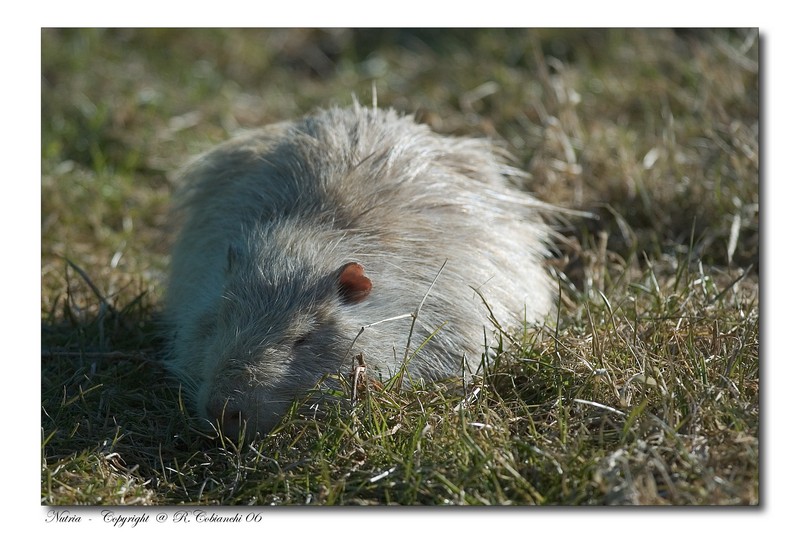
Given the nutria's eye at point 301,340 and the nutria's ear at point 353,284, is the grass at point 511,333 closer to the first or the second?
the nutria's eye at point 301,340

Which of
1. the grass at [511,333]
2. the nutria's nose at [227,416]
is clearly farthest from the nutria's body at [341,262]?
the grass at [511,333]

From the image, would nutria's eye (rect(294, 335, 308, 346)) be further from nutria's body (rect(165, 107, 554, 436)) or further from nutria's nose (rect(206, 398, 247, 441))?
nutria's nose (rect(206, 398, 247, 441))

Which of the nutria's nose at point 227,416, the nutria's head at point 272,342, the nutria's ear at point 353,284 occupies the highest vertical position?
the nutria's ear at point 353,284

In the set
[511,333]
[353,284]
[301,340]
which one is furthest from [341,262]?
[511,333]

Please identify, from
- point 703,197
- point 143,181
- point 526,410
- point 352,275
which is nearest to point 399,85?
point 143,181

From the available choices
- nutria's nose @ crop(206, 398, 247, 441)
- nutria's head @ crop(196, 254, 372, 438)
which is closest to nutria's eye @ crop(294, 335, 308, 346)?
nutria's head @ crop(196, 254, 372, 438)

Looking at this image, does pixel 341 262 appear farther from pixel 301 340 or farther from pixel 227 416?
pixel 227 416

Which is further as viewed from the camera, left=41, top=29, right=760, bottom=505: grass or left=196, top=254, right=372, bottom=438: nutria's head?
left=196, top=254, right=372, bottom=438: nutria's head
